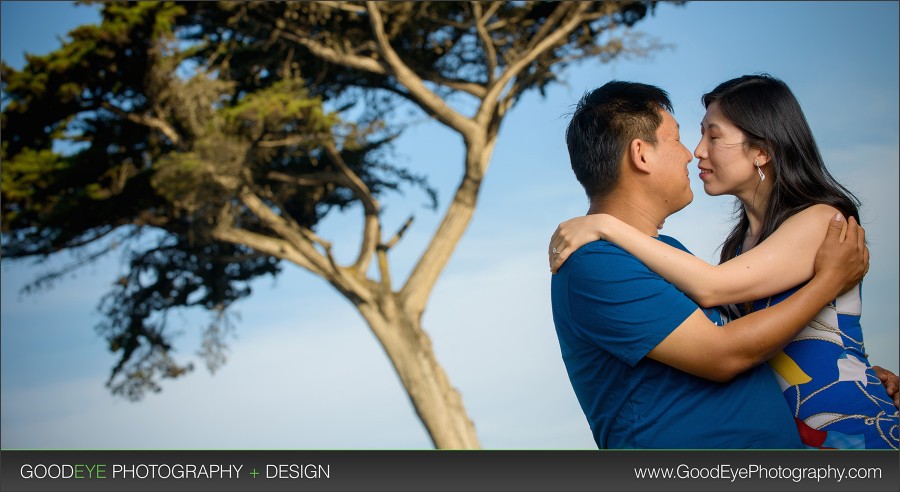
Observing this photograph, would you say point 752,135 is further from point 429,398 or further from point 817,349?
point 429,398

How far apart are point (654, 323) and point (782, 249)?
410 mm

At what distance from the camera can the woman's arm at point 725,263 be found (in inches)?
76.3

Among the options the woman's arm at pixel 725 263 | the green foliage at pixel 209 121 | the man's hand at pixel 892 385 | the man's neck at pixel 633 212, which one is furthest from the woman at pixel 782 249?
the green foliage at pixel 209 121

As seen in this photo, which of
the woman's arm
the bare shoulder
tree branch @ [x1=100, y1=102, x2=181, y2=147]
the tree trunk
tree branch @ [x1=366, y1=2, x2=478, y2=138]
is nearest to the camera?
the woman's arm

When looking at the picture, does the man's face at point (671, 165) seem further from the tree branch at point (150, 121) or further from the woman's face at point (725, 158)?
the tree branch at point (150, 121)

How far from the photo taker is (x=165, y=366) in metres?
14.2

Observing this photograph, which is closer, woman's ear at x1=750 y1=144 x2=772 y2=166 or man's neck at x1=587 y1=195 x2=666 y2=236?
man's neck at x1=587 y1=195 x2=666 y2=236

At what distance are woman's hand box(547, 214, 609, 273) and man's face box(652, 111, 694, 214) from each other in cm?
19

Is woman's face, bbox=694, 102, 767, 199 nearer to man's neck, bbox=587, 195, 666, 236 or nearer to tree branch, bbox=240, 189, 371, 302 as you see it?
man's neck, bbox=587, 195, 666, 236

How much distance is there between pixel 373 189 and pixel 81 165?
4.43m

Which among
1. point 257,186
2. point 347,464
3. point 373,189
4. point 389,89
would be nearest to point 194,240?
point 257,186

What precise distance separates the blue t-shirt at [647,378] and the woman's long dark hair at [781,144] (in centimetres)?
46

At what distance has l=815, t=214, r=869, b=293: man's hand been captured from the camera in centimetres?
197

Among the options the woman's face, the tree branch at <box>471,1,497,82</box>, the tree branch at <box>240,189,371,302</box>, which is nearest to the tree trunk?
the tree branch at <box>240,189,371,302</box>
